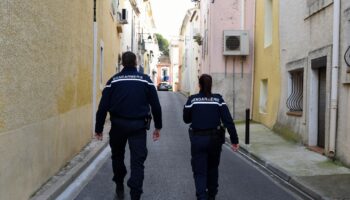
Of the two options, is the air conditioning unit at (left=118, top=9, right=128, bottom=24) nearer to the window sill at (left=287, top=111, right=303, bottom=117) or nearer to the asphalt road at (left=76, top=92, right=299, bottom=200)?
the window sill at (left=287, top=111, right=303, bottom=117)

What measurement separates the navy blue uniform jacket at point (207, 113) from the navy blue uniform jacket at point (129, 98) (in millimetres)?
443

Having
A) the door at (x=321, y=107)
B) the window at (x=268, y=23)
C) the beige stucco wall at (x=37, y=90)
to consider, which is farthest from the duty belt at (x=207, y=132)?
the window at (x=268, y=23)

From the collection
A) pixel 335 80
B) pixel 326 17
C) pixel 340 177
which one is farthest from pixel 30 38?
pixel 326 17

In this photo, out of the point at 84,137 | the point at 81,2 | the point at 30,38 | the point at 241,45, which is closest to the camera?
the point at 30,38

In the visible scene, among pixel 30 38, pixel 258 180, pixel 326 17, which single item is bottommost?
pixel 258 180

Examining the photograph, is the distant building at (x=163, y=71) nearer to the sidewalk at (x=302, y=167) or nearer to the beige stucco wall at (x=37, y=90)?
the sidewalk at (x=302, y=167)

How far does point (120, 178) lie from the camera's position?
22.3 feet

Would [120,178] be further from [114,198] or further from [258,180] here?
[258,180]

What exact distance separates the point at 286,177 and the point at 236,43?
42.6ft

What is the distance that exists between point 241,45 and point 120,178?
15.3 metres

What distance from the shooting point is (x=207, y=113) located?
6414mm

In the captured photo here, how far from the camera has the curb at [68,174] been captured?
698 cm

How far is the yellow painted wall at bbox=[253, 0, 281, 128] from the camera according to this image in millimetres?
16578

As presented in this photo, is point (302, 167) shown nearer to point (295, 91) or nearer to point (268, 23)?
point (295, 91)
